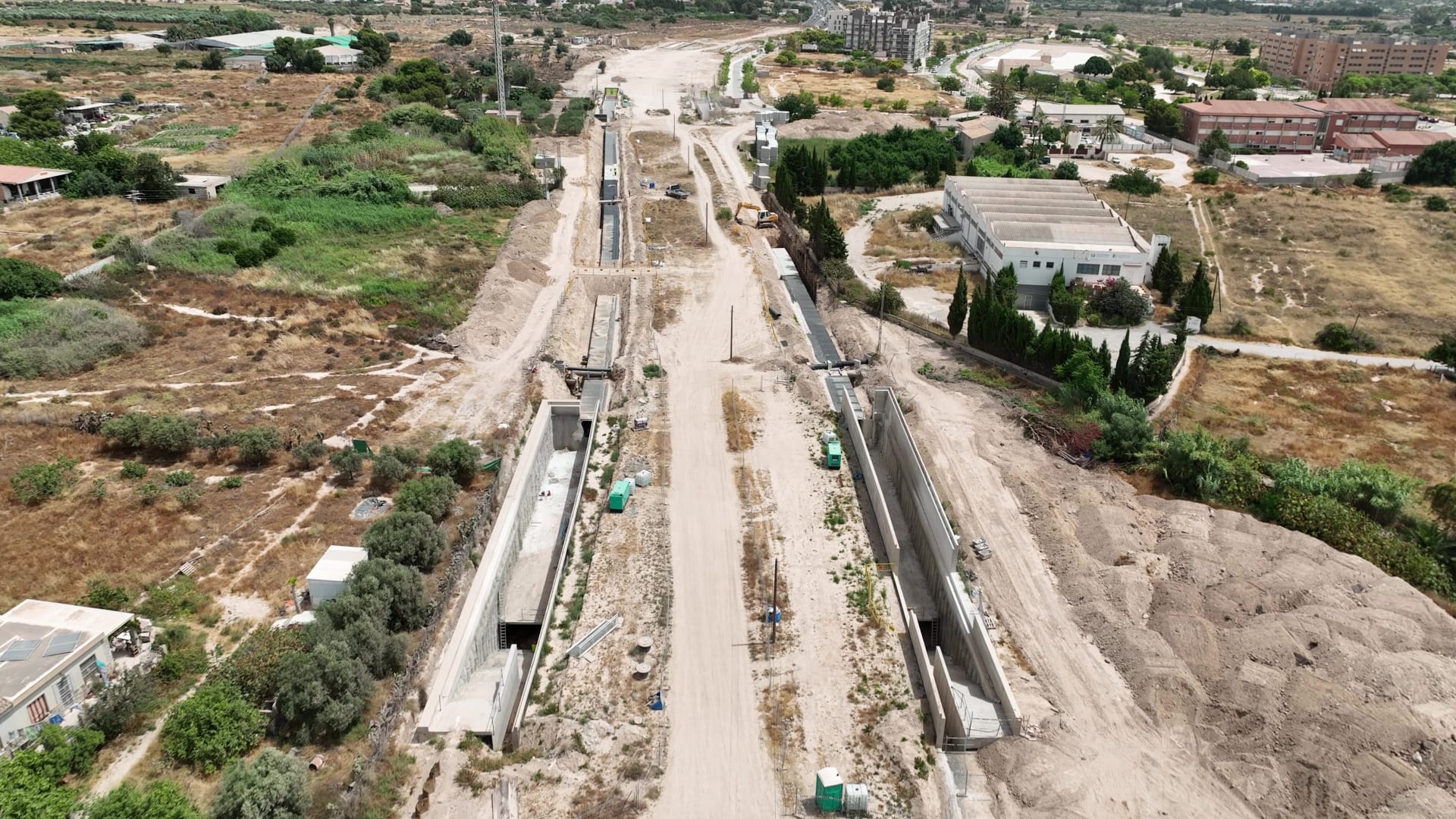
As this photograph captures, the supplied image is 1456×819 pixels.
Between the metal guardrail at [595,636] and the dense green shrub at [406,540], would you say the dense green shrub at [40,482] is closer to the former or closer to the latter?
the dense green shrub at [406,540]

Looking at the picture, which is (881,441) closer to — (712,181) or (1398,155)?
(712,181)

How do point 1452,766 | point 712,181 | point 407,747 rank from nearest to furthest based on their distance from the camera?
point 1452,766, point 407,747, point 712,181

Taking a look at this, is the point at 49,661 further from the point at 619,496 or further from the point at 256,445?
the point at 619,496

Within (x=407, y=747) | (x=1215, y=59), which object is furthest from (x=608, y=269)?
(x=1215, y=59)

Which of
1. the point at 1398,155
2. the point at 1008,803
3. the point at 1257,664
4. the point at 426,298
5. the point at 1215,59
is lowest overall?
the point at 1008,803

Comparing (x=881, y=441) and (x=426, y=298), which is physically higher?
(x=426, y=298)

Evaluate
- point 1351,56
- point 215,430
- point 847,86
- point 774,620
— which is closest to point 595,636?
point 774,620
